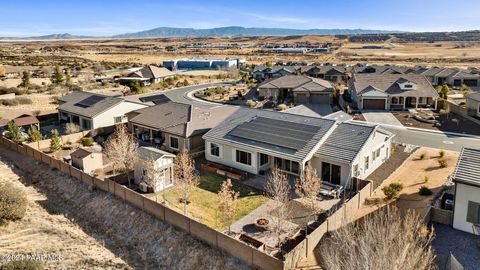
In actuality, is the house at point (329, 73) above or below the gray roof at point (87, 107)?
above

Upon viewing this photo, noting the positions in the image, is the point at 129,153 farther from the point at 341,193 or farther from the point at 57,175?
the point at 341,193

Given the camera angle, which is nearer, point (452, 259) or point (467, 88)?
point (452, 259)

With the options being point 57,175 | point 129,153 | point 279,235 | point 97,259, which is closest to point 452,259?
point 279,235

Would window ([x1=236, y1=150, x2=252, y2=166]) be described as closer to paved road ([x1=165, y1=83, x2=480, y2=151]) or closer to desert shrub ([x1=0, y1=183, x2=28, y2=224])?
desert shrub ([x1=0, y1=183, x2=28, y2=224])

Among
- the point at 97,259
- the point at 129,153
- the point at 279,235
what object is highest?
the point at 129,153

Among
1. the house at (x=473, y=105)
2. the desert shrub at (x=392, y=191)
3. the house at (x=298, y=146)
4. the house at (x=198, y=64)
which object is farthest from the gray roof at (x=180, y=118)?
the house at (x=198, y=64)

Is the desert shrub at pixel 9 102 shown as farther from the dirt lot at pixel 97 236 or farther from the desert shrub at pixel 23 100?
the dirt lot at pixel 97 236

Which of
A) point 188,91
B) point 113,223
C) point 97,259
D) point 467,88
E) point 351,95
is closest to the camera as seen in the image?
point 97,259

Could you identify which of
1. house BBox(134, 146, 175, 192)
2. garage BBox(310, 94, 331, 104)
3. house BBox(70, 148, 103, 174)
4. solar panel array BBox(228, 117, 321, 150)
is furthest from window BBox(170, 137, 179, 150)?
garage BBox(310, 94, 331, 104)
